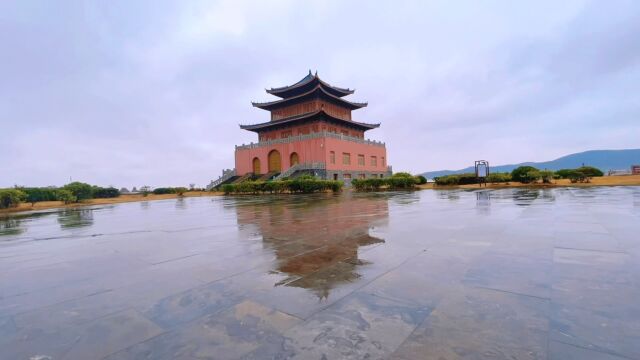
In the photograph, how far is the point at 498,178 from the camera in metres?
25.2

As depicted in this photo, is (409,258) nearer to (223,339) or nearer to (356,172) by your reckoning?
(223,339)

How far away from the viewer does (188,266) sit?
3818 mm

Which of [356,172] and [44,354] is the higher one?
[356,172]

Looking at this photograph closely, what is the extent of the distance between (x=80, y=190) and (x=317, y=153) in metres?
22.8

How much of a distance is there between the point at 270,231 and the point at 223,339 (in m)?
4.20

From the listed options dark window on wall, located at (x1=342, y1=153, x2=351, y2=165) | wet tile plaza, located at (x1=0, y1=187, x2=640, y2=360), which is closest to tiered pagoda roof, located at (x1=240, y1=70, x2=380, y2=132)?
dark window on wall, located at (x1=342, y1=153, x2=351, y2=165)

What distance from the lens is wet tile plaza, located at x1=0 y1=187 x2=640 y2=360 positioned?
1864mm

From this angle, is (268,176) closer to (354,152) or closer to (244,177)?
(244,177)

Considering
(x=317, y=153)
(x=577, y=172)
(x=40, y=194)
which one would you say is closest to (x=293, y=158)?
(x=317, y=153)

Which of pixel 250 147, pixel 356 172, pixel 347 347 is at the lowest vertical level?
pixel 347 347

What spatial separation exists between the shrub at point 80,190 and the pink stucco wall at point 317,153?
19.9m

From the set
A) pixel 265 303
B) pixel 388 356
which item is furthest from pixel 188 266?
pixel 388 356

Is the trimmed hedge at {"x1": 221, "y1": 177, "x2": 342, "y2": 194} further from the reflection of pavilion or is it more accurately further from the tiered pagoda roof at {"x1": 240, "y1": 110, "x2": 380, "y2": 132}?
the reflection of pavilion

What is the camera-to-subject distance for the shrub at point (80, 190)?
22.8 metres
